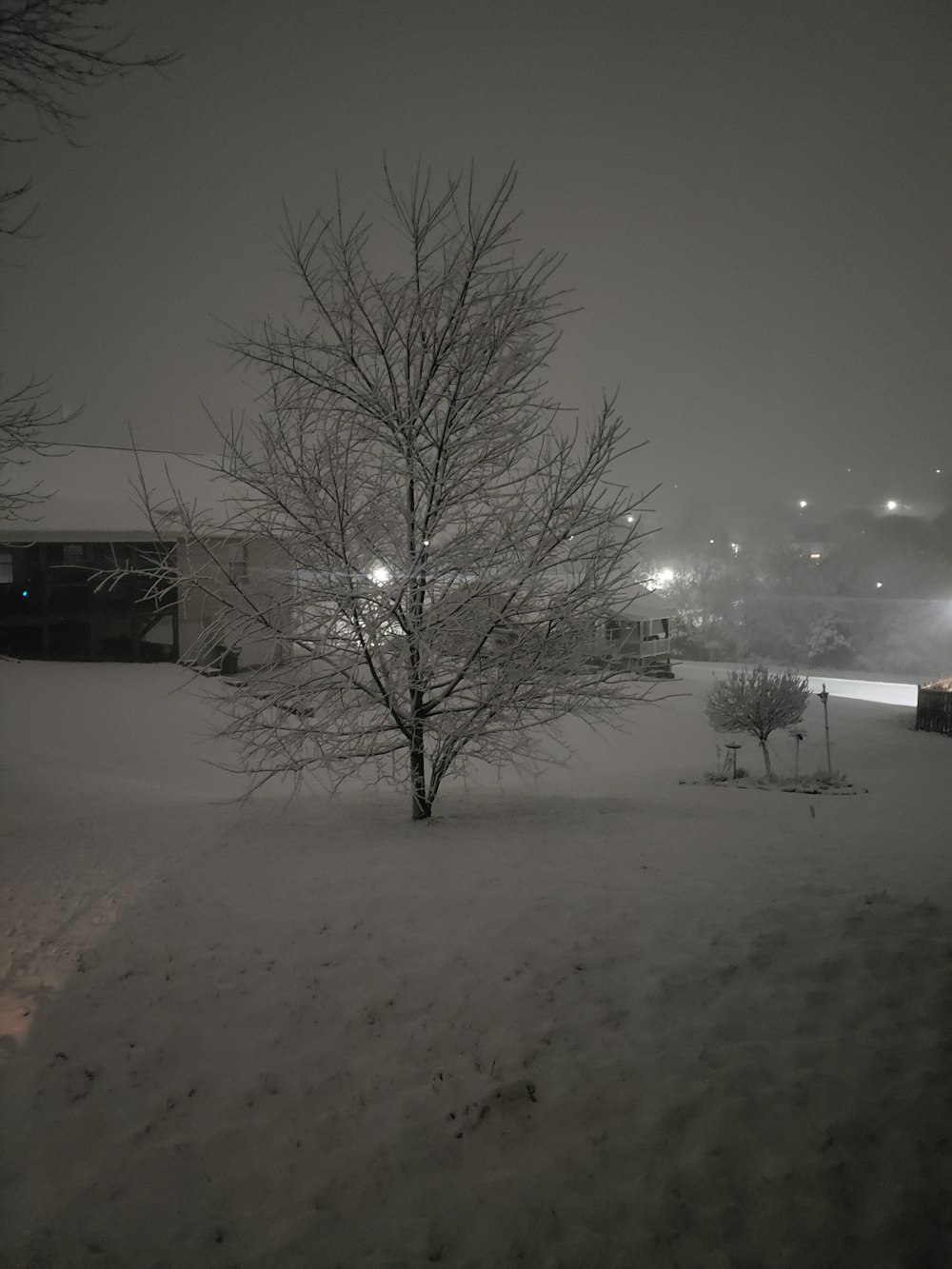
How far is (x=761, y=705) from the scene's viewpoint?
15.6 metres

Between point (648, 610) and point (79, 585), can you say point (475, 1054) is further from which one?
point (648, 610)

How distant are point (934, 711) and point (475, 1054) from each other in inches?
850

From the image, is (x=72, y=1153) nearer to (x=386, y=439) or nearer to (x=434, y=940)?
(x=434, y=940)

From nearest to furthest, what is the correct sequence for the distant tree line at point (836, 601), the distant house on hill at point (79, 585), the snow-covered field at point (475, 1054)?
the snow-covered field at point (475, 1054)
the distant house on hill at point (79, 585)
the distant tree line at point (836, 601)

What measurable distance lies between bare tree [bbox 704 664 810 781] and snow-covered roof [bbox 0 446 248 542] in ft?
40.2

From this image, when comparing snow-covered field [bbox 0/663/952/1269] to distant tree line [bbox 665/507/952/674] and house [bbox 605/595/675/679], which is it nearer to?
house [bbox 605/595/675/679]

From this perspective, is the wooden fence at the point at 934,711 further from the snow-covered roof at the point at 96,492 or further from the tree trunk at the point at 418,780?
the snow-covered roof at the point at 96,492

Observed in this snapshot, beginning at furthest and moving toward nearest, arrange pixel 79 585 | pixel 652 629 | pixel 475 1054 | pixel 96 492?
pixel 652 629
pixel 96 492
pixel 79 585
pixel 475 1054

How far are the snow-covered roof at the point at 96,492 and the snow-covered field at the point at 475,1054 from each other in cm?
1282

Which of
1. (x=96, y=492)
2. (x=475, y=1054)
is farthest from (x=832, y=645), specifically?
(x=475, y=1054)

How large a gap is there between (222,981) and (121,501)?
1827 cm

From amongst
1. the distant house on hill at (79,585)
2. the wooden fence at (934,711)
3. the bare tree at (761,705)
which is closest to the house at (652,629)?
the wooden fence at (934,711)

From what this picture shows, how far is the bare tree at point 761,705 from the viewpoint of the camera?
51.0ft

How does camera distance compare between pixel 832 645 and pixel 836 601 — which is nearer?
pixel 832 645
